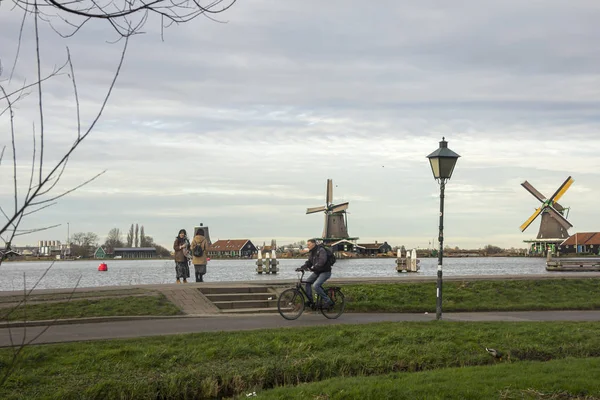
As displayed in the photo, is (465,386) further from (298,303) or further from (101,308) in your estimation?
(101,308)

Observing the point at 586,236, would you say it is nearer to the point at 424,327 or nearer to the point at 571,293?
the point at 571,293

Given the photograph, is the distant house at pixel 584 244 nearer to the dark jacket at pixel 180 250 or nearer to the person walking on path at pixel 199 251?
the person walking on path at pixel 199 251

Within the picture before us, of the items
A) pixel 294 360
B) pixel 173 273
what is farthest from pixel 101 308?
pixel 173 273

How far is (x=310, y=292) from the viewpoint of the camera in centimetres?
1636

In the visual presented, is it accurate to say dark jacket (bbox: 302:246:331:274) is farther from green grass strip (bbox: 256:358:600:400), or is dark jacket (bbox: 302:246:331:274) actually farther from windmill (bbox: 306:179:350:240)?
windmill (bbox: 306:179:350:240)

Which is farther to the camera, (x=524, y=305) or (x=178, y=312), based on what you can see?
(x=524, y=305)

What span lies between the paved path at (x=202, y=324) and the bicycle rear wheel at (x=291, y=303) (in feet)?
0.67

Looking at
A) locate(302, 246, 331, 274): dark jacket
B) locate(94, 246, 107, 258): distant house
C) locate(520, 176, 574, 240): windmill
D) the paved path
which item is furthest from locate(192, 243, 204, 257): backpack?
locate(94, 246, 107, 258): distant house

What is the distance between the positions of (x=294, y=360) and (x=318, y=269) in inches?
213

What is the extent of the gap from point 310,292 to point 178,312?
334cm

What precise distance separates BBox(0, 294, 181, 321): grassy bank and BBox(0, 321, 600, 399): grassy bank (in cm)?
448

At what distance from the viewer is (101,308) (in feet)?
53.5

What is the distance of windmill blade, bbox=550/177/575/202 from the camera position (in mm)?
100062

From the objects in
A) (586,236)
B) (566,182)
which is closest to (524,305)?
(566,182)
